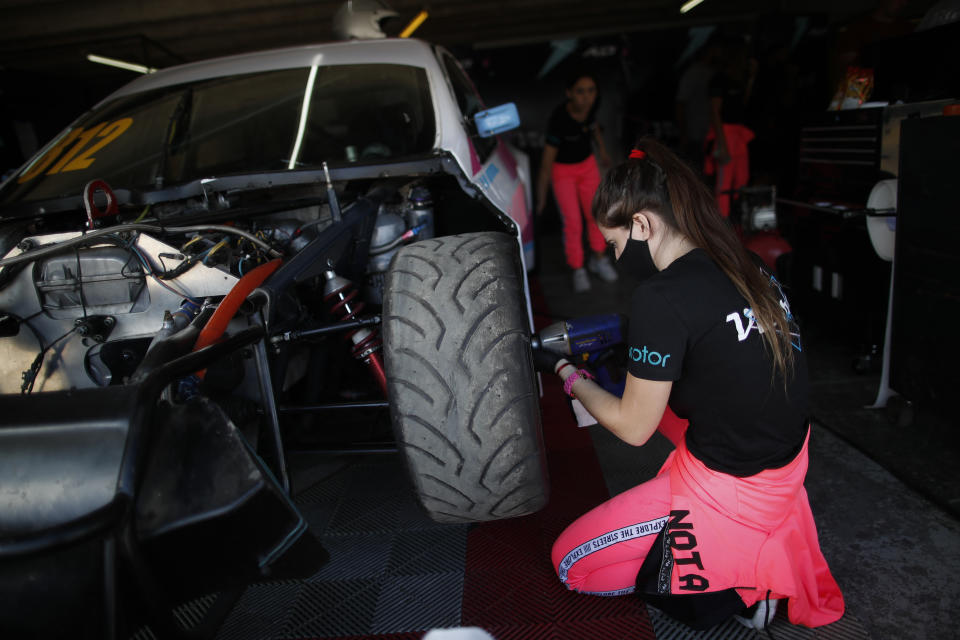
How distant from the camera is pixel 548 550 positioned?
6.50 ft

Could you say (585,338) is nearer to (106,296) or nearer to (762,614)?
(762,614)

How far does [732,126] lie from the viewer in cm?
550

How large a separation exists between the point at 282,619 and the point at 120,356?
893 millimetres

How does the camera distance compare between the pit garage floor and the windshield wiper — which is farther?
the windshield wiper

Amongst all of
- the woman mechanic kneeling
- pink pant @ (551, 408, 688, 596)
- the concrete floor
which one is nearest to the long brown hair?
the woman mechanic kneeling

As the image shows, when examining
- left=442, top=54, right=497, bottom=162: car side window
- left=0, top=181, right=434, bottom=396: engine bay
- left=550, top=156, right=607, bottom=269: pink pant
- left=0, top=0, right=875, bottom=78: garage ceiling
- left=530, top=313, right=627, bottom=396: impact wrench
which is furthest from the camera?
left=0, top=0, right=875, bottom=78: garage ceiling

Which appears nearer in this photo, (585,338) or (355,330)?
(585,338)

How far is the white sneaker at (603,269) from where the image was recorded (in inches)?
209

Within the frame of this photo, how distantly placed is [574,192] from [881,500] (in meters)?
3.31

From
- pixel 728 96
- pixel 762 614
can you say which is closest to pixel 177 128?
pixel 762 614

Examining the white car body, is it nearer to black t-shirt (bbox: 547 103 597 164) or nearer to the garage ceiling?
black t-shirt (bbox: 547 103 597 164)

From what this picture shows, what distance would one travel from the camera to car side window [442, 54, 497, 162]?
297cm

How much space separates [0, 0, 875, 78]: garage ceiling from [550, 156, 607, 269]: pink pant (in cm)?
273

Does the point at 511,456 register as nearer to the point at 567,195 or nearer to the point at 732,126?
the point at 567,195
